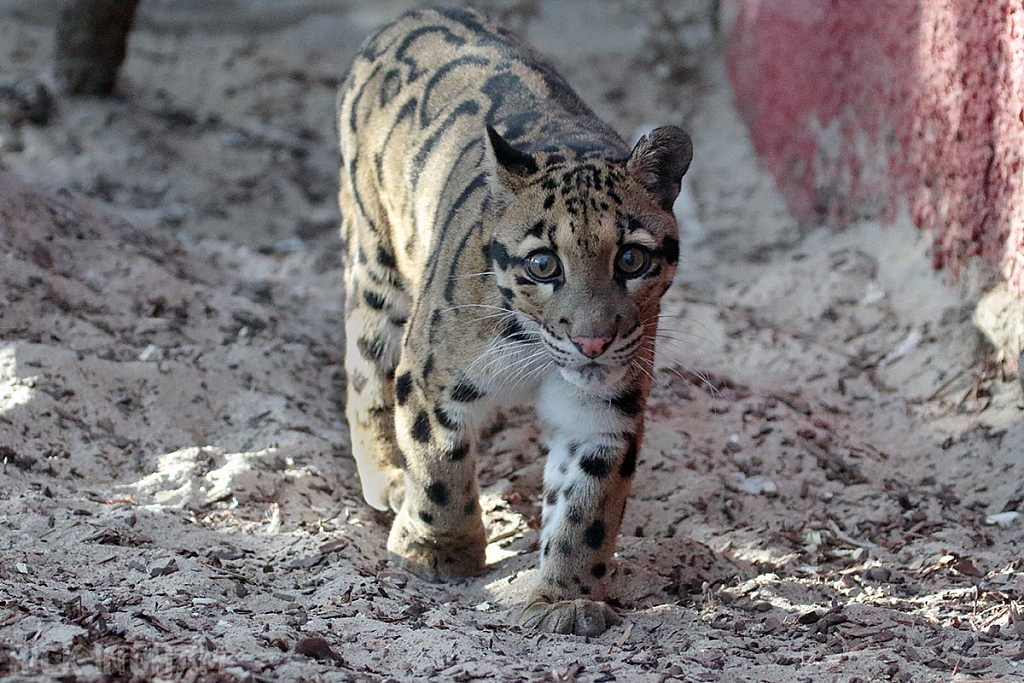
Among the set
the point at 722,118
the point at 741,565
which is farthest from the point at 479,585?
the point at 722,118

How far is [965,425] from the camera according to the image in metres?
6.22

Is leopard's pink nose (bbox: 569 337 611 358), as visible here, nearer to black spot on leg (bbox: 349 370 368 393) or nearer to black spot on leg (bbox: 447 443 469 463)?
black spot on leg (bbox: 447 443 469 463)

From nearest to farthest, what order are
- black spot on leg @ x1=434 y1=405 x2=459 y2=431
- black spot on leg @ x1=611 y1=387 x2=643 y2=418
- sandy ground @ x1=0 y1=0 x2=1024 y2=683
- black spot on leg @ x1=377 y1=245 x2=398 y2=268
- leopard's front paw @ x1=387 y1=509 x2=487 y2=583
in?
sandy ground @ x1=0 y1=0 x2=1024 y2=683
black spot on leg @ x1=611 y1=387 x2=643 y2=418
black spot on leg @ x1=434 y1=405 x2=459 y2=431
leopard's front paw @ x1=387 y1=509 x2=487 y2=583
black spot on leg @ x1=377 y1=245 x2=398 y2=268

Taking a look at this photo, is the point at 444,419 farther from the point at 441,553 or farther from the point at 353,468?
the point at 353,468

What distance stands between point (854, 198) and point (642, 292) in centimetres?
462

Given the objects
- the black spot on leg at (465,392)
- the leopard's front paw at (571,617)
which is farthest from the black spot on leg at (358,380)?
the leopard's front paw at (571,617)

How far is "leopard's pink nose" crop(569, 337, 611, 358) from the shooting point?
413 cm

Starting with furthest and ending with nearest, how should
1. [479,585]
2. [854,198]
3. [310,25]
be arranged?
1. [310,25]
2. [854,198]
3. [479,585]

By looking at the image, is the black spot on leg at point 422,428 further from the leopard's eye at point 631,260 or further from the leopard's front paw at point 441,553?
the leopard's eye at point 631,260

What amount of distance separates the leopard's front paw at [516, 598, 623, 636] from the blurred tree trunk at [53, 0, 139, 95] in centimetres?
712

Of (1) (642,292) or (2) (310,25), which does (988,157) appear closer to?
(1) (642,292)

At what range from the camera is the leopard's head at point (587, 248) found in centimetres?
423

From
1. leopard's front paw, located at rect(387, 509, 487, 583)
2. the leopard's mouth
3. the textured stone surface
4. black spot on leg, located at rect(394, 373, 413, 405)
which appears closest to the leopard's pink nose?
the leopard's mouth

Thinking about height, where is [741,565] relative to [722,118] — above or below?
below
